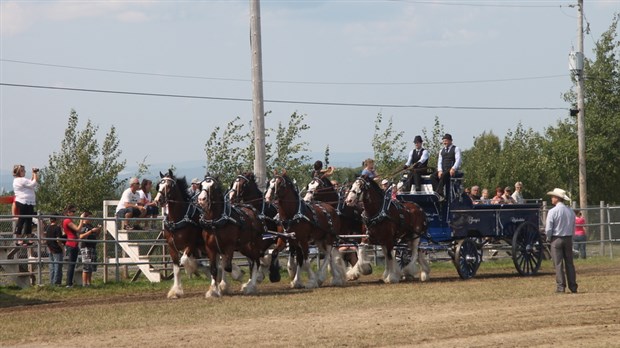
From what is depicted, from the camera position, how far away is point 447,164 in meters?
25.2

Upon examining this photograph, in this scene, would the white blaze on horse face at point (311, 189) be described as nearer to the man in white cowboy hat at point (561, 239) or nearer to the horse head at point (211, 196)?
the horse head at point (211, 196)

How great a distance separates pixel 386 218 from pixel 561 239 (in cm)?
443

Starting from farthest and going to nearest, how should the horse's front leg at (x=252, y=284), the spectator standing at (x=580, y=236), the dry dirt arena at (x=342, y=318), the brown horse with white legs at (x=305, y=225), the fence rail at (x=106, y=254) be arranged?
the spectator standing at (x=580, y=236) < the fence rail at (x=106, y=254) < the brown horse with white legs at (x=305, y=225) < the horse's front leg at (x=252, y=284) < the dry dirt arena at (x=342, y=318)

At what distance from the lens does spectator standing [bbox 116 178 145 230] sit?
2586cm

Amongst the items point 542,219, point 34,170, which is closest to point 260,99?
point 34,170

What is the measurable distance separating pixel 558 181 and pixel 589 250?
16088mm

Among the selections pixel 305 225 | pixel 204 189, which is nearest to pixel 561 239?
pixel 305 225

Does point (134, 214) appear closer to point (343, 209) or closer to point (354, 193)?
point (343, 209)

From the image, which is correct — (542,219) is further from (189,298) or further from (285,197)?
(189,298)

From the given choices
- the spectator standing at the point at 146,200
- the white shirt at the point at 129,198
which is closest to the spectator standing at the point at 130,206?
the white shirt at the point at 129,198

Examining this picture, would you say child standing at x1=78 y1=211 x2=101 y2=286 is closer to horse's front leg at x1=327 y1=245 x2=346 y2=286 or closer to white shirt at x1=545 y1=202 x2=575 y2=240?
horse's front leg at x1=327 y1=245 x2=346 y2=286

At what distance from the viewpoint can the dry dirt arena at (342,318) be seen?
1473 centimetres

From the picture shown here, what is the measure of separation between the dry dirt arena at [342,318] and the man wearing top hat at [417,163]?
304 cm

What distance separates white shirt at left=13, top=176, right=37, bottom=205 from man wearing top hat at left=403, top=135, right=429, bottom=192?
805cm
